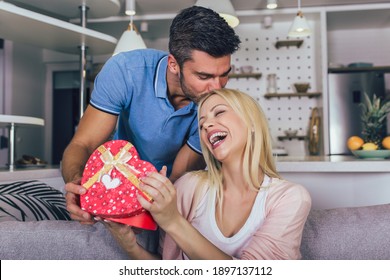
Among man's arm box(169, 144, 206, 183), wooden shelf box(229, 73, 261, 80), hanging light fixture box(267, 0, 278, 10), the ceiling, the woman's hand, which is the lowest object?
the woman's hand

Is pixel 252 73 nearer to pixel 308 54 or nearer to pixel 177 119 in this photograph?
pixel 308 54

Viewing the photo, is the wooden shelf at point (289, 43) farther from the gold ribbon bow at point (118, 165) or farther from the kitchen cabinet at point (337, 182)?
the gold ribbon bow at point (118, 165)

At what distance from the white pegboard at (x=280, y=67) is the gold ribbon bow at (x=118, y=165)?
12.4 ft

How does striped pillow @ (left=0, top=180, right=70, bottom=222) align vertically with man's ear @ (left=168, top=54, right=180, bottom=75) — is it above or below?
below

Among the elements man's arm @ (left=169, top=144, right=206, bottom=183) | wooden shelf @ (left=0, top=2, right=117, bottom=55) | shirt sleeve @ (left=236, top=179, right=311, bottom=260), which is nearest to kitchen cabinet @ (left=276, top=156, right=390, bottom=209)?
man's arm @ (left=169, top=144, right=206, bottom=183)

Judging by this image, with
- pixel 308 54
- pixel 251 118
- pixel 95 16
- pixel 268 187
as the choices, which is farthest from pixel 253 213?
pixel 308 54

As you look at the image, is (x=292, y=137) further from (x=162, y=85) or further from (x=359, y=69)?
(x=162, y=85)

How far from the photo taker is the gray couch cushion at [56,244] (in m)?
0.94

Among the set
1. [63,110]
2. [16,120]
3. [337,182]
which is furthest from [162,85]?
[63,110]

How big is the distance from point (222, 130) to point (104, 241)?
375 mm

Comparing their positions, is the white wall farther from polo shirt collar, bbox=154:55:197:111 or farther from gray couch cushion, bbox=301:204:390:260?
gray couch cushion, bbox=301:204:390:260

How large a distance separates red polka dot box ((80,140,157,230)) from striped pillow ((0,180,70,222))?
1.36ft

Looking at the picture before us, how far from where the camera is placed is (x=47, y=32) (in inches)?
102

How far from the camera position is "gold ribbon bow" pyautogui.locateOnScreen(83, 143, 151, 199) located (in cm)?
76
